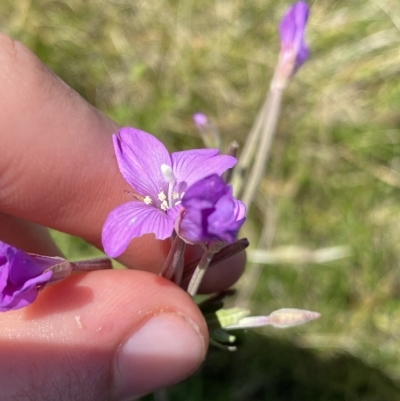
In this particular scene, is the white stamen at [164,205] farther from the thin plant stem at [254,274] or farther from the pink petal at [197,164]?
the thin plant stem at [254,274]

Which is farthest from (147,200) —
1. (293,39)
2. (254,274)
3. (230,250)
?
(254,274)

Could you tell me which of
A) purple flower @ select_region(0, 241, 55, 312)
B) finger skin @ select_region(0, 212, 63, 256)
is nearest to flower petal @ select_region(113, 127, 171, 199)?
purple flower @ select_region(0, 241, 55, 312)

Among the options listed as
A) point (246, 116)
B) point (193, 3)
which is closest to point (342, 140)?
point (246, 116)

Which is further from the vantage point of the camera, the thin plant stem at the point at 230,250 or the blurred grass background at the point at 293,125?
the blurred grass background at the point at 293,125

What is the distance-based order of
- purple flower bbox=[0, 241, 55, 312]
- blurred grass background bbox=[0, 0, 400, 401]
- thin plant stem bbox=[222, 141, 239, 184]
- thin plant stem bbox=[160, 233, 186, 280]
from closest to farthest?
purple flower bbox=[0, 241, 55, 312] → thin plant stem bbox=[160, 233, 186, 280] → thin plant stem bbox=[222, 141, 239, 184] → blurred grass background bbox=[0, 0, 400, 401]

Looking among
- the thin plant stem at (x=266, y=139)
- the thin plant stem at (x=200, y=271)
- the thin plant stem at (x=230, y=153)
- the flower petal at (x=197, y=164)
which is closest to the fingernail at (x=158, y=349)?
the thin plant stem at (x=200, y=271)

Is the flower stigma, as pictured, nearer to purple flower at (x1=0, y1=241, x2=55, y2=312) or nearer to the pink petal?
the pink petal
